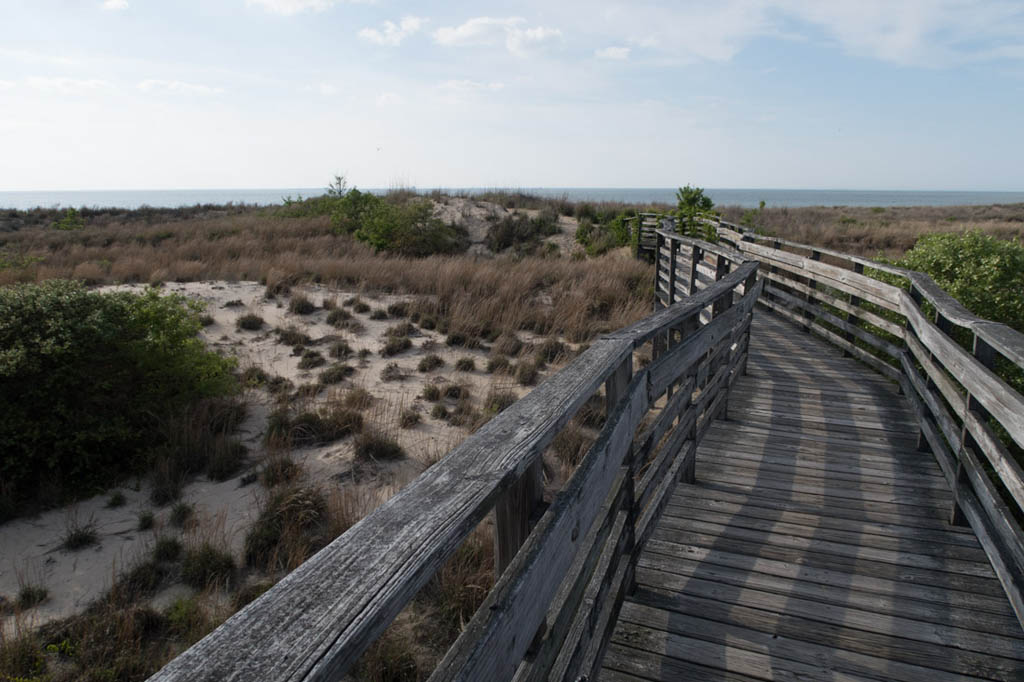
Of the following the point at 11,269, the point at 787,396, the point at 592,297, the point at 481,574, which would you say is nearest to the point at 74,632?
the point at 481,574

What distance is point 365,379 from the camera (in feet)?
25.7

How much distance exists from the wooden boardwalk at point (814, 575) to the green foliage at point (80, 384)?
4996mm

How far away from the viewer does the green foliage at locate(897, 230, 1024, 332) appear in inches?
254

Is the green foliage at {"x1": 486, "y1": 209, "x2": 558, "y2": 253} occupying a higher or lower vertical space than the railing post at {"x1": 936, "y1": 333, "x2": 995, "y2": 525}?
higher

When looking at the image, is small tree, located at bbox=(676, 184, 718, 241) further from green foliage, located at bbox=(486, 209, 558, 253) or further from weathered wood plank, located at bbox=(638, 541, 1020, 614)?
weathered wood plank, located at bbox=(638, 541, 1020, 614)

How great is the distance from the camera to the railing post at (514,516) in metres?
1.86

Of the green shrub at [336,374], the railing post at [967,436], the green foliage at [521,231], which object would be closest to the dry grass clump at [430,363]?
the green shrub at [336,374]

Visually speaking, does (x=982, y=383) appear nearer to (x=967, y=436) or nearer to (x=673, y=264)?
(x=967, y=436)

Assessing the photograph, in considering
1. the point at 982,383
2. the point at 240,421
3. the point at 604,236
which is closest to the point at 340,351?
the point at 240,421

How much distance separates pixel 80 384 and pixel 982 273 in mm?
9325

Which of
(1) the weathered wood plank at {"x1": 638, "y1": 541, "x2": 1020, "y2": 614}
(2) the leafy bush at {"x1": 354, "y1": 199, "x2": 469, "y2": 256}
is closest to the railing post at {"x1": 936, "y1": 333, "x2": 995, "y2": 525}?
(1) the weathered wood plank at {"x1": 638, "y1": 541, "x2": 1020, "y2": 614}

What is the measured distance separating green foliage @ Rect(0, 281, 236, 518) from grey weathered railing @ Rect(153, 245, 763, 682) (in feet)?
16.3

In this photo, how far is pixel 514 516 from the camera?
1866 millimetres

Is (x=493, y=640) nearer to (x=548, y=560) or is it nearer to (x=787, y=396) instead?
(x=548, y=560)
